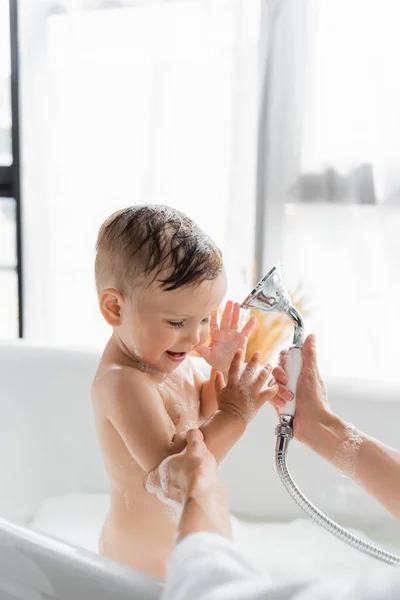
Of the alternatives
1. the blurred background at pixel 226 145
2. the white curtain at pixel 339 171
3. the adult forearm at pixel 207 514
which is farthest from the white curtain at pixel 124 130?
the adult forearm at pixel 207 514

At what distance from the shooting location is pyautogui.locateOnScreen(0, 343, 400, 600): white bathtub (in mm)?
1569

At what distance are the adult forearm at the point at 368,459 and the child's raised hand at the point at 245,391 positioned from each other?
5.9 inches

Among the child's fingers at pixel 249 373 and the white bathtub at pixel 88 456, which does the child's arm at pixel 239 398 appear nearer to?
the child's fingers at pixel 249 373

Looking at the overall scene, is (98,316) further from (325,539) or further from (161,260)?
(161,260)

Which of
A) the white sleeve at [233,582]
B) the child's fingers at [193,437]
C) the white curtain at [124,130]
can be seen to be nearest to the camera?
the white sleeve at [233,582]

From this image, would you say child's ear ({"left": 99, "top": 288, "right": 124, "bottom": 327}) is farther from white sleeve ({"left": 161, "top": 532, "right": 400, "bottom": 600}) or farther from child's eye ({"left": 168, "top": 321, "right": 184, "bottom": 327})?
white sleeve ({"left": 161, "top": 532, "right": 400, "bottom": 600})

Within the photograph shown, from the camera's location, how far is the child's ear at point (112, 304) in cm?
105

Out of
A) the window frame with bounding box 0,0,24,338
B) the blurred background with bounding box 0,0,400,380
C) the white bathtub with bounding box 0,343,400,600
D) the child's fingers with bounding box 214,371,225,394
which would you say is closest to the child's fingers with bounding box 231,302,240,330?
the child's fingers with bounding box 214,371,225,394

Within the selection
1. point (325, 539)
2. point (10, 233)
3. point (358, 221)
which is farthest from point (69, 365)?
point (10, 233)

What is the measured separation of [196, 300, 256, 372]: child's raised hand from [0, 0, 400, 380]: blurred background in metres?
0.76

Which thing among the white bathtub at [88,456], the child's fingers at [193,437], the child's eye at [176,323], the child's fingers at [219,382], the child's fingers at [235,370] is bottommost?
the white bathtub at [88,456]

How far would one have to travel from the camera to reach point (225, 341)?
1224 millimetres

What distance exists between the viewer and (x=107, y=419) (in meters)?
1.11

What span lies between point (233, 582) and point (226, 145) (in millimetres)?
1710
